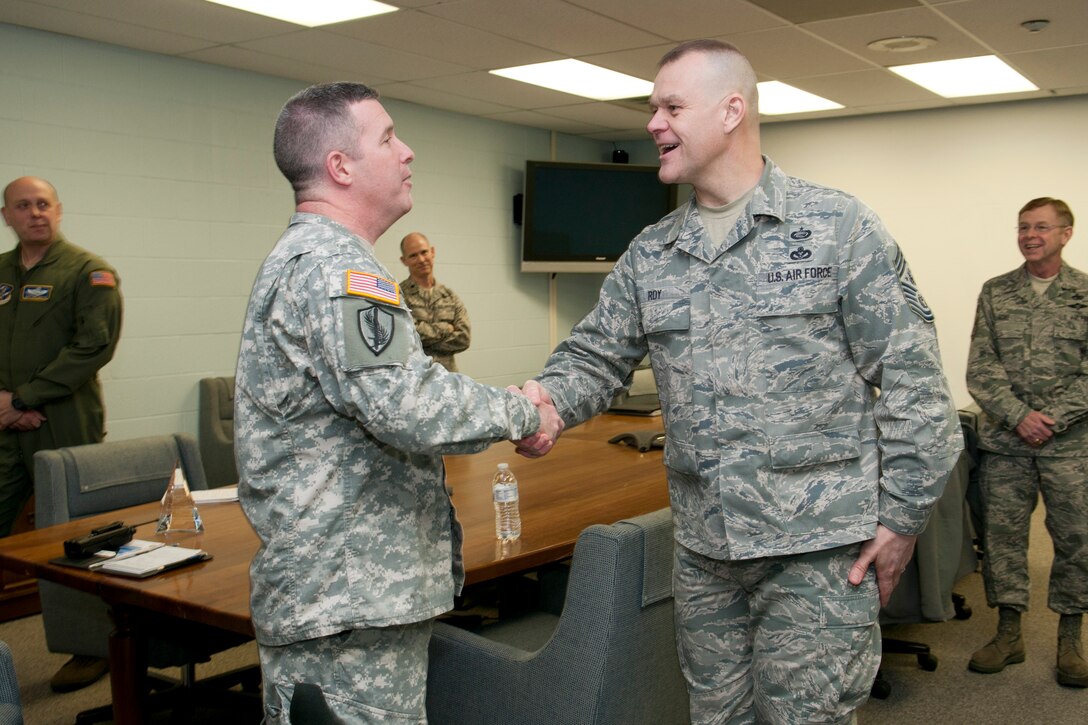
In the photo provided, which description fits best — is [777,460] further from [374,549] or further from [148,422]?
[148,422]

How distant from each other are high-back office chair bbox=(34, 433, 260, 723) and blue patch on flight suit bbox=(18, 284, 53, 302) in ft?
4.99

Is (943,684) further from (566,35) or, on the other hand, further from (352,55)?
(352,55)

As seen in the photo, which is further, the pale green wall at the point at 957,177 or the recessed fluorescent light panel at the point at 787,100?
the pale green wall at the point at 957,177

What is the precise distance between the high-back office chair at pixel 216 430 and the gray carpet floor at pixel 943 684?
1.40 m

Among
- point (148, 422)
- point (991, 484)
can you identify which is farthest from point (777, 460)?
point (148, 422)

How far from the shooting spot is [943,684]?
393 cm

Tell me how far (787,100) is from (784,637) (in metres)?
6.33

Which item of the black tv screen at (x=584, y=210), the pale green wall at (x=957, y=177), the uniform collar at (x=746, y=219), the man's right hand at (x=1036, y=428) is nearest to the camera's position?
the uniform collar at (x=746, y=219)

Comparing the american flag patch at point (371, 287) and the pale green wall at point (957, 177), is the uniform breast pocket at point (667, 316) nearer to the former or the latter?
the american flag patch at point (371, 287)

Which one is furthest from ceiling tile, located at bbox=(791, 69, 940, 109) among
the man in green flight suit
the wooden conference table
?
the man in green flight suit

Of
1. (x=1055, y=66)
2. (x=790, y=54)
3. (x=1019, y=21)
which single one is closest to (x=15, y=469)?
(x=790, y=54)

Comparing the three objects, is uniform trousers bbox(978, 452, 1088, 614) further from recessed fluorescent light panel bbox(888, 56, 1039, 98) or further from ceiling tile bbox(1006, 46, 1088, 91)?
recessed fluorescent light panel bbox(888, 56, 1039, 98)

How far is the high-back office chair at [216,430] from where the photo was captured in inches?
235

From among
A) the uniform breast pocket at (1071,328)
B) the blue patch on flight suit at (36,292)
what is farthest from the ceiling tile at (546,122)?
the uniform breast pocket at (1071,328)
